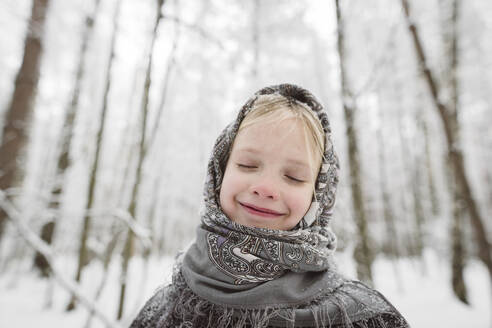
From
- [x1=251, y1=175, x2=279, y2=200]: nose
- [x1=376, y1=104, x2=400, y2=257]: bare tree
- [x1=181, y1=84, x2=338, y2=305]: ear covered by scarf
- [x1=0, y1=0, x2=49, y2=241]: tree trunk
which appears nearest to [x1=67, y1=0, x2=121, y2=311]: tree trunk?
[x1=0, y1=0, x2=49, y2=241]: tree trunk

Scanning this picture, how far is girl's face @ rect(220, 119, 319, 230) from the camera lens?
95 cm

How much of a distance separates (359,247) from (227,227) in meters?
2.37

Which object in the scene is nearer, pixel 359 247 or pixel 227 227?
pixel 227 227

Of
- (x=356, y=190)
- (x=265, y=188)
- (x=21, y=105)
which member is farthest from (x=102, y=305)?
(x=265, y=188)

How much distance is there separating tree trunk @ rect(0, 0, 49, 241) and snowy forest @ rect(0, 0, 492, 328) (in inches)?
0.6

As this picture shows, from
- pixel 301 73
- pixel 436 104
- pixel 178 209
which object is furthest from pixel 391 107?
pixel 178 209

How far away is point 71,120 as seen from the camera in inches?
241

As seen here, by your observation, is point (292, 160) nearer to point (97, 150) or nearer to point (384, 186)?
point (97, 150)

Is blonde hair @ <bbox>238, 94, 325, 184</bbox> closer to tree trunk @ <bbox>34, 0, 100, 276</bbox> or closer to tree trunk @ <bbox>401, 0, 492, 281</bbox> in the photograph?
tree trunk @ <bbox>401, 0, 492, 281</bbox>

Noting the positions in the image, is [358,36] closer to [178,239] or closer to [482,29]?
[482,29]

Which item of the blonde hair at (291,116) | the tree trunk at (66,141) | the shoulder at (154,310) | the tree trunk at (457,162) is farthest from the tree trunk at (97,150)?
the tree trunk at (457,162)

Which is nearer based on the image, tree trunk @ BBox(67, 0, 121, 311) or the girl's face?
the girl's face

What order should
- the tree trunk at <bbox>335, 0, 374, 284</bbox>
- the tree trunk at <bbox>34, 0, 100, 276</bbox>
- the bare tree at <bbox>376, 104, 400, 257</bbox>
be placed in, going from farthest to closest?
1. the bare tree at <bbox>376, 104, 400, 257</bbox>
2. the tree trunk at <bbox>34, 0, 100, 276</bbox>
3. the tree trunk at <bbox>335, 0, 374, 284</bbox>

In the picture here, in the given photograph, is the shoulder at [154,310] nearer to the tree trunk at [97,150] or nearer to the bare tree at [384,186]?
the tree trunk at [97,150]
